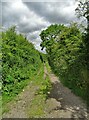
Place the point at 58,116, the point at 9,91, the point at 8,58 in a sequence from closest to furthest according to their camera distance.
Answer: the point at 58,116
the point at 9,91
the point at 8,58

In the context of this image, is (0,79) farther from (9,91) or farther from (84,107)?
(84,107)

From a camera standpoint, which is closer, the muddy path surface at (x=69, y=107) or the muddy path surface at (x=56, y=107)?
the muddy path surface at (x=69, y=107)

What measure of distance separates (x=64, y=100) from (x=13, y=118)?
461cm

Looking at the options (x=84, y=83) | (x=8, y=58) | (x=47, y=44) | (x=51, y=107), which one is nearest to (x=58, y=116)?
(x=51, y=107)

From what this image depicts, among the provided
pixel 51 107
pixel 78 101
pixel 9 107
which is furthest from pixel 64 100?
pixel 9 107

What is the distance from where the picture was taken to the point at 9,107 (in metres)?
14.7

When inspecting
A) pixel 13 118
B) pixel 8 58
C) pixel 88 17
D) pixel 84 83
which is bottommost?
pixel 13 118

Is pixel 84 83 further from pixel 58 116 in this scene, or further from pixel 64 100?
pixel 58 116

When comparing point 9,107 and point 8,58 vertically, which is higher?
point 8,58

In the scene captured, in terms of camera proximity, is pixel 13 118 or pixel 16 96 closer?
pixel 13 118

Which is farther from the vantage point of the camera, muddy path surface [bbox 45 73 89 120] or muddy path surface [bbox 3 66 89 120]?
muddy path surface [bbox 3 66 89 120]

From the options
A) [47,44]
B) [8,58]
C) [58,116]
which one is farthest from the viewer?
[47,44]

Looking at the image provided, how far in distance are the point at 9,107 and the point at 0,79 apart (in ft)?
7.91

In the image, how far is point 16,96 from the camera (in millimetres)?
17953
